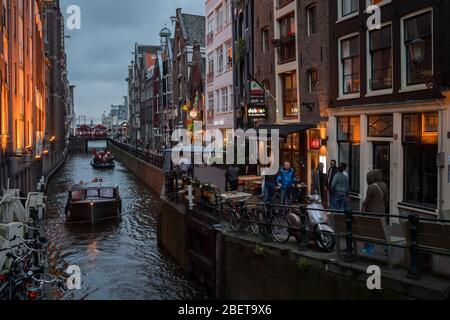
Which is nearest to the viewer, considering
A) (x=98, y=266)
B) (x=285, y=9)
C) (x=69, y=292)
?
(x=69, y=292)

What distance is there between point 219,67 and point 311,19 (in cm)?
1700

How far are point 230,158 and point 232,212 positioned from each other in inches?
579

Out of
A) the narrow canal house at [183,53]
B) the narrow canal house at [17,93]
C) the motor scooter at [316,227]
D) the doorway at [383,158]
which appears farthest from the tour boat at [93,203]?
the narrow canal house at [183,53]

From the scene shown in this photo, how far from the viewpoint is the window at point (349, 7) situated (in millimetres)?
17516

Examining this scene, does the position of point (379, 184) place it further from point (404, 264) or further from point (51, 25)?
point (51, 25)

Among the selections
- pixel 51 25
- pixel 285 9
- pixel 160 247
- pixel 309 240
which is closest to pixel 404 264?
pixel 309 240

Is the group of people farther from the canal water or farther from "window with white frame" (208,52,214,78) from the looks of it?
"window with white frame" (208,52,214,78)

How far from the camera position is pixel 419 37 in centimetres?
1423

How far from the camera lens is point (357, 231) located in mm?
9188

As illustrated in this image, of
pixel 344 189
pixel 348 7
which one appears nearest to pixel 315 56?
pixel 348 7

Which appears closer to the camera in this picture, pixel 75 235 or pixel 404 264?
pixel 404 264

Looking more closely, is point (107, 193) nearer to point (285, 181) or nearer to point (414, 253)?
point (285, 181)

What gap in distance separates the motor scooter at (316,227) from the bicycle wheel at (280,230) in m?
0.33

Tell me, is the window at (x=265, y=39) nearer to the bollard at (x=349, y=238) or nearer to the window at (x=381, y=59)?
the window at (x=381, y=59)
